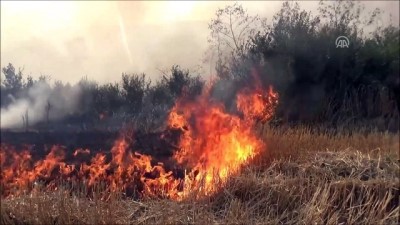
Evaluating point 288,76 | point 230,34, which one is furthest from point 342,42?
point 230,34

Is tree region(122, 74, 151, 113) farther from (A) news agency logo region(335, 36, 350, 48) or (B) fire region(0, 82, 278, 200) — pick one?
(A) news agency logo region(335, 36, 350, 48)

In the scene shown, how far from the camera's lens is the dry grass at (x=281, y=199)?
5.00m

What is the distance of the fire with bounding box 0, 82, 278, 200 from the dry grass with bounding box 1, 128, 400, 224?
0.26 meters

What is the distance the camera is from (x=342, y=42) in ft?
39.6

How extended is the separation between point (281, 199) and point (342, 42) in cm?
693

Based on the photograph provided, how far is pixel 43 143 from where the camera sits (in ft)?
20.6

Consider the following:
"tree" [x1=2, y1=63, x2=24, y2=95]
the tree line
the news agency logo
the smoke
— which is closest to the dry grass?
the smoke

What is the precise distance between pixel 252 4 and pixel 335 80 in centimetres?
290

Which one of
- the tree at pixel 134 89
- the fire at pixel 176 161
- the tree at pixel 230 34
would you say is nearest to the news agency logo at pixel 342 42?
the tree at pixel 230 34

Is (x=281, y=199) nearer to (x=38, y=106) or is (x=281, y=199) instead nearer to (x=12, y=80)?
(x=38, y=106)

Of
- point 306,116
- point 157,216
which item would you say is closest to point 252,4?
point 306,116

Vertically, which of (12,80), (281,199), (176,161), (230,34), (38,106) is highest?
(230,34)

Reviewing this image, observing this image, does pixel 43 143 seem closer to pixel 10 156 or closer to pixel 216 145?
pixel 10 156

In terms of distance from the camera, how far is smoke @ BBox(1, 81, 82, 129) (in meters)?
6.41
